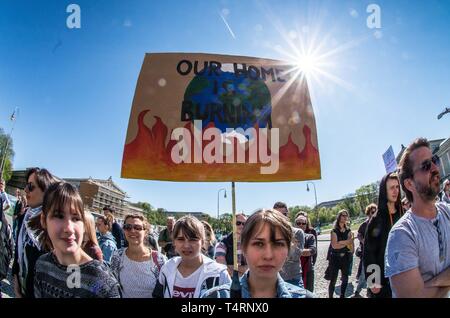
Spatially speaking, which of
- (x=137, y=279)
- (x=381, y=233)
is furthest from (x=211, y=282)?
(x=381, y=233)

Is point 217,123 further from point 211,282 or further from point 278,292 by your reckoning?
point 278,292

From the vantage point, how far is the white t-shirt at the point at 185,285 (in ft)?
8.27

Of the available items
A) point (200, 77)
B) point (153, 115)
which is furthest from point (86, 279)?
point (200, 77)

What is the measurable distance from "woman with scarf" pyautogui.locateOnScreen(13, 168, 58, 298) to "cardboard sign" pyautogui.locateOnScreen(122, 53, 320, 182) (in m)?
0.68

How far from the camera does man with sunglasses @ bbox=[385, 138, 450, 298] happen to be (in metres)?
1.71

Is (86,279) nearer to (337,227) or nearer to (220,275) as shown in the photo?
(220,275)

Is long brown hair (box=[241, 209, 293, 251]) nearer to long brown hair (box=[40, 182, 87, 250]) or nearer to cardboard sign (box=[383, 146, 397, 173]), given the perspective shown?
long brown hair (box=[40, 182, 87, 250])

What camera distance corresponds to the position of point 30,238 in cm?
253

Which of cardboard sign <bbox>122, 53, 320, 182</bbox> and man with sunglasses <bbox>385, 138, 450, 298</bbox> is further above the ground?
cardboard sign <bbox>122, 53, 320, 182</bbox>

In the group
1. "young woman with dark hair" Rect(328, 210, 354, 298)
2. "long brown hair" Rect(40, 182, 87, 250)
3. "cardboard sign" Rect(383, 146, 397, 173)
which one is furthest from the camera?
"young woman with dark hair" Rect(328, 210, 354, 298)

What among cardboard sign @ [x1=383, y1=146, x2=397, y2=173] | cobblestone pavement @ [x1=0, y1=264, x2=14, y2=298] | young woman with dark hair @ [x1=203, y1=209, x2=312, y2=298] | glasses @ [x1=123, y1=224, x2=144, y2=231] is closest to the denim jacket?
young woman with dark hair @ [x1=203, y1=209, x2=312, y2=298]

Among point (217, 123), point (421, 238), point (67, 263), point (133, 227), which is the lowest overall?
point (67, 263)

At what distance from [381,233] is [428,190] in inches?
36.2
